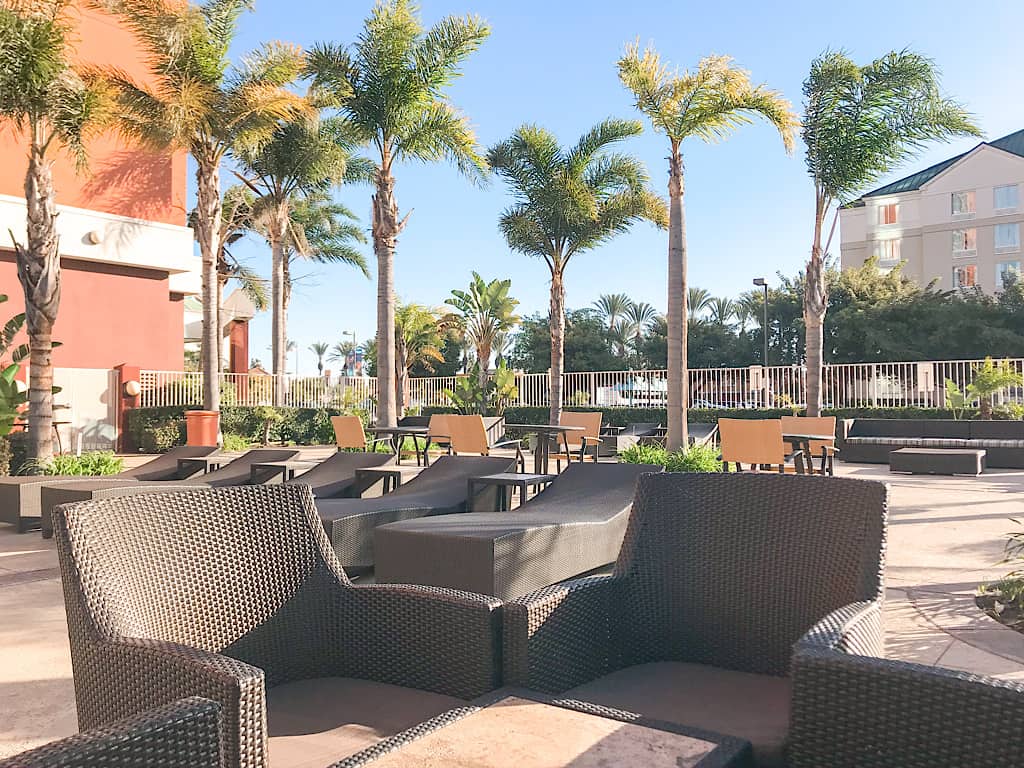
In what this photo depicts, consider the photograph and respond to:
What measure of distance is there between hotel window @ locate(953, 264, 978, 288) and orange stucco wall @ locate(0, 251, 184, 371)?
40133 millimetres

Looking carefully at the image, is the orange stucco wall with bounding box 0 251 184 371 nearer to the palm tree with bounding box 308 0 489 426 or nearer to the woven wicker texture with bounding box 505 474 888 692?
the palm tree with bounding box 308 0 489 426

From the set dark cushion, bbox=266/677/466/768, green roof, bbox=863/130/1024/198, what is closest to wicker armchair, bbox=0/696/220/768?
dark cushion, bbox=266/677/466/768

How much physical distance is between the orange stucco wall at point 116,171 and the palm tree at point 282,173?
1.98 metres

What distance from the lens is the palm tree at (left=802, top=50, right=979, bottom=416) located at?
13109mm

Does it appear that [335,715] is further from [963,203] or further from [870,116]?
[963,203]

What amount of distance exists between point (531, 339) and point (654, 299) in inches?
666

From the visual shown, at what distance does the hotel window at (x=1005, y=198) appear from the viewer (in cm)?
4141

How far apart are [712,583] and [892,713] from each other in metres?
0.92

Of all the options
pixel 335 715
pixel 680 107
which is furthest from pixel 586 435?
pixel 335 715

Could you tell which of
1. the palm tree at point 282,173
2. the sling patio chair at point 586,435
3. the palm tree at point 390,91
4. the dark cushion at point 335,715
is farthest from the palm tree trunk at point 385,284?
the dark cushion at point 335,715

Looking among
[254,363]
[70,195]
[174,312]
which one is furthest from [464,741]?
[254,363]

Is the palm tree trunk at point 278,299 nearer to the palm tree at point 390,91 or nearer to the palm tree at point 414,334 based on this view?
the palm tree at point 414,334

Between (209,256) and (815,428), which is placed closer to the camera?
(815,428)

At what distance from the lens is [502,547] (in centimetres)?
341
